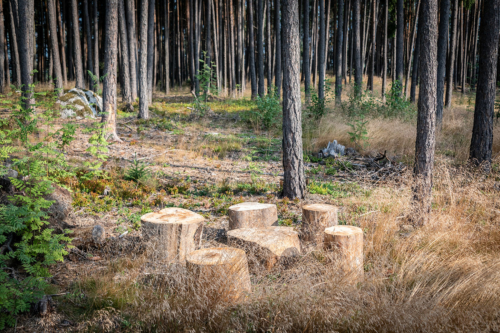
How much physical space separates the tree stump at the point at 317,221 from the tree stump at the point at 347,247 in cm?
49

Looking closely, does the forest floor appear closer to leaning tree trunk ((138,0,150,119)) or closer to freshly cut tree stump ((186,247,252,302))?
freshly cut tree stump ((186,247,252,302))

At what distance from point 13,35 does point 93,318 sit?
76.5 ft

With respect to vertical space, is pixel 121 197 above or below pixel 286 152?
below

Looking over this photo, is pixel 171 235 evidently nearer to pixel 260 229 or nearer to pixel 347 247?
pixel 260 229

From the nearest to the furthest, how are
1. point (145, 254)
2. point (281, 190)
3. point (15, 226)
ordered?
1. point (15, 226)
2. point (145, 254)
3. point (281, 190)

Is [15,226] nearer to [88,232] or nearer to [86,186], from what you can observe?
[88,232]

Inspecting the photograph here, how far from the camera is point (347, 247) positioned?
3.50 metres

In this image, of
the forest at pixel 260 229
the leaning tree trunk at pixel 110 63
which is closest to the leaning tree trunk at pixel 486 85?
the forest at pixel 260 229

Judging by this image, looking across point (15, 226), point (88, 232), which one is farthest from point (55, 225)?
point (15, 226)

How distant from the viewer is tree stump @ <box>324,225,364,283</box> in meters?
3.39

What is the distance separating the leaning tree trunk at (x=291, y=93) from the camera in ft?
18.0

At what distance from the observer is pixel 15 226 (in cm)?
291

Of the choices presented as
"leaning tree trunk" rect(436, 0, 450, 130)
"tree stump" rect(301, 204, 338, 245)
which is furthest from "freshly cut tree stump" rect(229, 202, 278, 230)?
"leaning tree trunk" rect(436, 0, 450, 130)

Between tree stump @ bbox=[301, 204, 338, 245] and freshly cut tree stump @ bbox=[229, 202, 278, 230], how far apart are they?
1.62 ft
